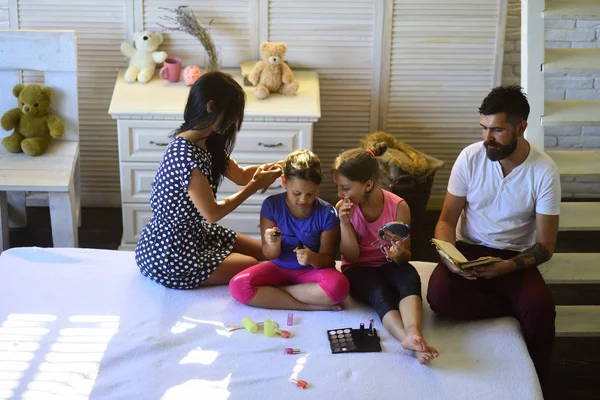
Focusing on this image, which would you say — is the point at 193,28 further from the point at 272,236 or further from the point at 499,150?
the point at 499,150

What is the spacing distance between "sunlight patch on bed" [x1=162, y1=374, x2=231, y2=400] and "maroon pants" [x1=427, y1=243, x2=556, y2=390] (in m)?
0.71

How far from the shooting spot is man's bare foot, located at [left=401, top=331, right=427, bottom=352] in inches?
92.0

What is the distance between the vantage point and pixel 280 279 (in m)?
2.68

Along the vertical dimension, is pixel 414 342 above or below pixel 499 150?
below

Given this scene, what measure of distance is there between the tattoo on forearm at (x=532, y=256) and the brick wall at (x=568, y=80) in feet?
5.08

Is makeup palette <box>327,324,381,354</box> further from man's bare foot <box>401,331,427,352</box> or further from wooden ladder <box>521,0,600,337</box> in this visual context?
wooden ladder <box>521,0,600,337</box>

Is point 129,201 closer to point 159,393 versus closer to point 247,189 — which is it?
point 247,189

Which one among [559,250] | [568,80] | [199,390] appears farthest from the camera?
[568,80]

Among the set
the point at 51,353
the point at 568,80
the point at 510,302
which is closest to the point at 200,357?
the point at 51,353

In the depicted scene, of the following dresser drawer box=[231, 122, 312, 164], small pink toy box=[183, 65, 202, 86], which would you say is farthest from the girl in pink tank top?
small pink toy box=[183, 65, 202, 86]

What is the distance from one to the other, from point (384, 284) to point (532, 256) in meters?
0.48

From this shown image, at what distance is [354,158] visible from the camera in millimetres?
2510

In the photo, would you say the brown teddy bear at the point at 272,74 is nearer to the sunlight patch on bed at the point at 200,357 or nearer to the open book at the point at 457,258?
the open book at the point at 457,258

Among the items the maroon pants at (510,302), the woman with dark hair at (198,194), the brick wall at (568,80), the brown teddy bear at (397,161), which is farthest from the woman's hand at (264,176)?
the brick wall at (568,80)
